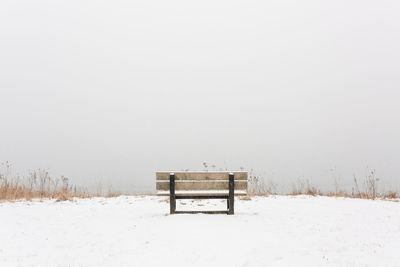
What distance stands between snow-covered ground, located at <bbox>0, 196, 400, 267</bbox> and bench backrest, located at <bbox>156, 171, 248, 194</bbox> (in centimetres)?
63

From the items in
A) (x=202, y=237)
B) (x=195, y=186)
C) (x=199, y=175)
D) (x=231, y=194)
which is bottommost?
(x=202, y=237)

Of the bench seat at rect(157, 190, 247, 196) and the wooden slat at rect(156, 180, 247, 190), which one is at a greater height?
the wooden slat at rect(156, 180, 247, 190)

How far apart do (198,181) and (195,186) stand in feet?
0.43

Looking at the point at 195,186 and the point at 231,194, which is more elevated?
the point at 195,186

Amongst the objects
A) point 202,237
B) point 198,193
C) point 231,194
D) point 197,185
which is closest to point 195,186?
point 197,185

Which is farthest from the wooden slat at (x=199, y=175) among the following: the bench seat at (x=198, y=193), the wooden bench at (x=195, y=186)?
the bench seat at (x=198, y=193)

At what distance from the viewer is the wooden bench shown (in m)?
7.24

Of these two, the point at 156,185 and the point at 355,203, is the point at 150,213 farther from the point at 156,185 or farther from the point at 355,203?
the point at 355,203

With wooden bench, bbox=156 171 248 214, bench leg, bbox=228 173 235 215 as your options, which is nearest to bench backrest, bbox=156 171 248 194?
wooden bench, bbox=156 171 248 214

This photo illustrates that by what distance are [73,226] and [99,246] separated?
180 centimetres

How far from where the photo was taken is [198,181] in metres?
7.26

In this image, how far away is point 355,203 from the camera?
9352 millimetres

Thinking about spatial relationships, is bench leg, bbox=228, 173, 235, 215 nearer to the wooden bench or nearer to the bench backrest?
the wooden bench

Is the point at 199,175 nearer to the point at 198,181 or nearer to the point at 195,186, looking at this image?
the point at 198,181
